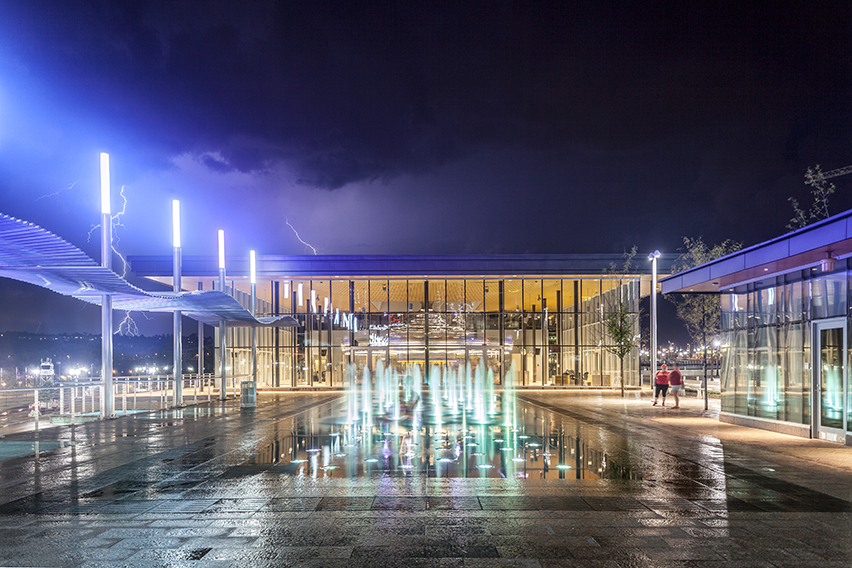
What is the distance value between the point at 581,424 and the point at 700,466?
6.25 meters

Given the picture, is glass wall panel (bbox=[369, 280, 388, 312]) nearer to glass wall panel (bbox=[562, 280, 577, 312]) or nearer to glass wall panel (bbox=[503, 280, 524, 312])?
glass wall panel (bbox=[503, 280, 524, 312])

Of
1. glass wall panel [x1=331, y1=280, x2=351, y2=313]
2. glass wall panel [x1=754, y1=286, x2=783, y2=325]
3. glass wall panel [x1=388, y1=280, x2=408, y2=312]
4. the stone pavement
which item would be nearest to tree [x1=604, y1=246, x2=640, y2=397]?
glass wall panel [x1=388, y1=280, x2=408, y2=312]

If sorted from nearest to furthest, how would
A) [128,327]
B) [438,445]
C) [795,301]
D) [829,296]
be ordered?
1. [438,445]
2. [829,296]
3. [795,301]
4. [128,327]

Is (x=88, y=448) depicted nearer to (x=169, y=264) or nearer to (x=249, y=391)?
(x=249, y=391)

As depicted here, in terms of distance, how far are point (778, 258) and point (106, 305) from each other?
17063 millimetres

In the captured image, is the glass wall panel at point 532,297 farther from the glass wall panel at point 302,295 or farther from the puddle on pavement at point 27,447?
the puddle on pavement at point 27,447

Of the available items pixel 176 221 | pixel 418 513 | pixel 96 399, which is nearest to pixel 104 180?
pixel 176 221

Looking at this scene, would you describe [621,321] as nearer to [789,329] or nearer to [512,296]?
[512,296]

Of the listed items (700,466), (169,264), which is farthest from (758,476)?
(169,264)

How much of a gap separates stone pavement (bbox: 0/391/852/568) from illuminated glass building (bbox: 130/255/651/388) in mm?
28090

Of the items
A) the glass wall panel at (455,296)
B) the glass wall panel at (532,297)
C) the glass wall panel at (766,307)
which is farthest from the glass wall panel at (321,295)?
the glass wall panel at (766,307)

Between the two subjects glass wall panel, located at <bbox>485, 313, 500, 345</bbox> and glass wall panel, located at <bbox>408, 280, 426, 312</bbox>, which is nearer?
glass wall panel, located at <bbox>485, 313, 500, 345</bbox>

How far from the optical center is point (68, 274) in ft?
40.6

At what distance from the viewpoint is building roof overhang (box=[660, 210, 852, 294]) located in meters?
10.7
